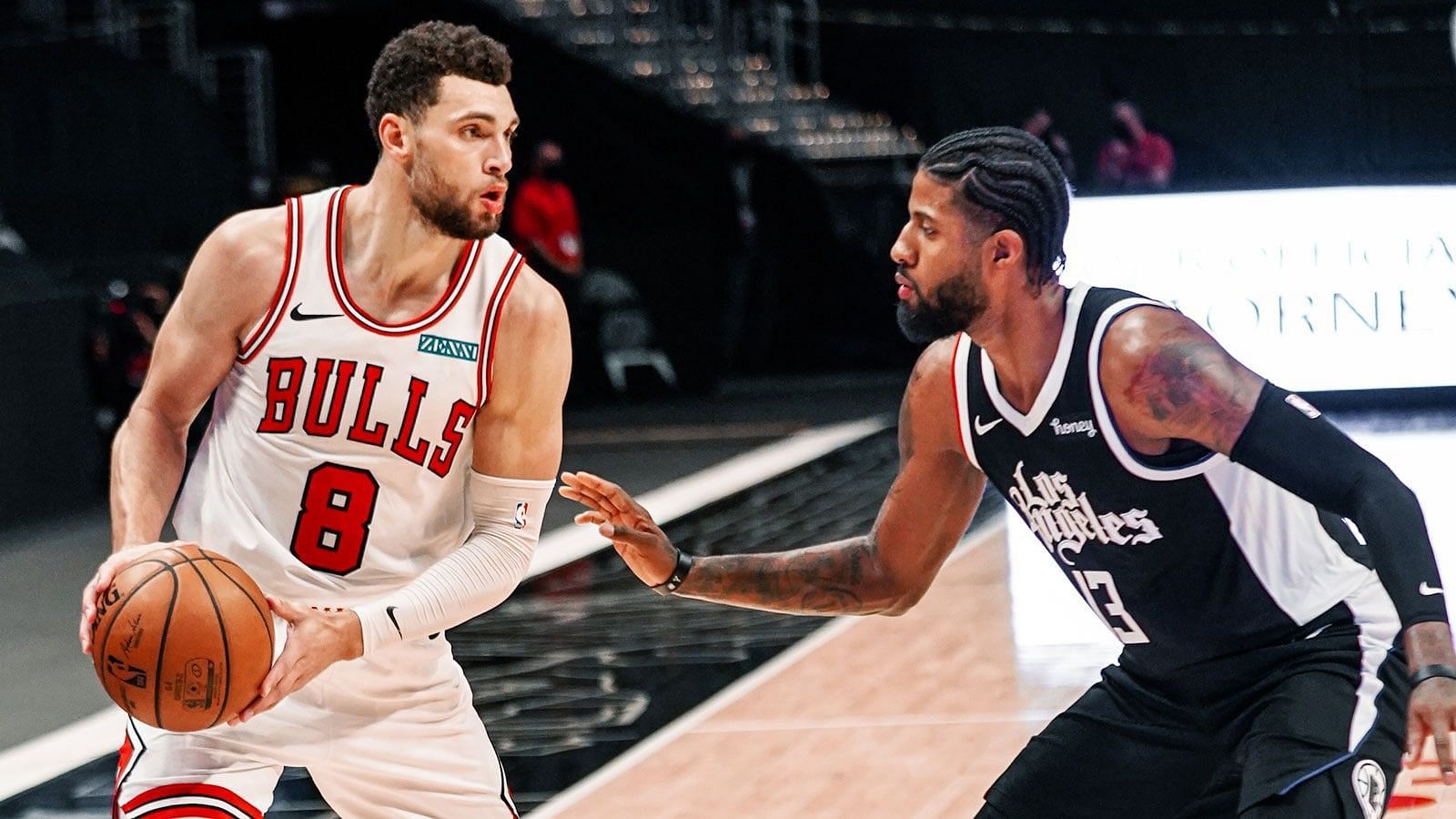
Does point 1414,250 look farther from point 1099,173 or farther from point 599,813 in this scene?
point 599,813

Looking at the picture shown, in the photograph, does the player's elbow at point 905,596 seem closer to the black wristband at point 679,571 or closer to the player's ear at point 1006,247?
the black wristband at point 679,571

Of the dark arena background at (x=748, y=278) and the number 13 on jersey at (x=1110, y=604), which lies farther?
the dark arena background at (x=748, y=278)

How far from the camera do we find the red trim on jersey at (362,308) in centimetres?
351

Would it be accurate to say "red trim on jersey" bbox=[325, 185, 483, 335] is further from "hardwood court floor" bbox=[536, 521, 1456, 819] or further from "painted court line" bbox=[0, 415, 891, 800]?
"painted court line" bbox=[0, 415, 891, 800]

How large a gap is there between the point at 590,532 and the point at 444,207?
618 centimetres

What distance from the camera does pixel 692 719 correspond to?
6.17 meters

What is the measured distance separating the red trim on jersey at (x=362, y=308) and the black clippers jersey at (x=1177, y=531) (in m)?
1.00

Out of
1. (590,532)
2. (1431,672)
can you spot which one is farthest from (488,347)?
(590,532)

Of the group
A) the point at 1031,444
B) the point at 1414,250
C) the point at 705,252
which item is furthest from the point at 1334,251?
the point at 1031,444

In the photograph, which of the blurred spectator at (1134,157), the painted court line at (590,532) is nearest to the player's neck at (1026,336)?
the painted court line at (590,532)

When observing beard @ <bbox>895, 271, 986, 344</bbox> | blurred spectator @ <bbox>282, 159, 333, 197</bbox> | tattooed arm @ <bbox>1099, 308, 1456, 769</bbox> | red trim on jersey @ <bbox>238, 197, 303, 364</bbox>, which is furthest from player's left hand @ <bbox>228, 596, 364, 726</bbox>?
blurred spectator @ <bbox>282, 159, 333, 197</bbox>

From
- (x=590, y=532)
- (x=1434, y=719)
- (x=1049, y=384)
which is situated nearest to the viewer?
(x=1434, y=719)

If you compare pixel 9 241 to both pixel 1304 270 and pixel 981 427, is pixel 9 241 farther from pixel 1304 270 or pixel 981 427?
pixel 981 427

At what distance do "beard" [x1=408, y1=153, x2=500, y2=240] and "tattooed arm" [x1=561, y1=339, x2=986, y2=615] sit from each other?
496 millimetres
